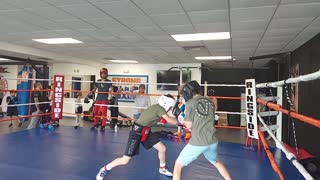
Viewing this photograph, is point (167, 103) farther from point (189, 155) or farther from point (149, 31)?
point (149, 31)

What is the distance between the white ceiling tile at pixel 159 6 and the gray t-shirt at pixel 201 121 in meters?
1.37

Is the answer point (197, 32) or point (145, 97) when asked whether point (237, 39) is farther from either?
point (145, 97)

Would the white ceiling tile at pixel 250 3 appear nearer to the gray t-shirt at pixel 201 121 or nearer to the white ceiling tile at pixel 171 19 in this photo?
the white ceiling tile at pixel 171 19

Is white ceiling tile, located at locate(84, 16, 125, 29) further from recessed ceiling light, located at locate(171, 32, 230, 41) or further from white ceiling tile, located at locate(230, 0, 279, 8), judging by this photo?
white ceiling tile, located at locate(230, 0, 279, 8)

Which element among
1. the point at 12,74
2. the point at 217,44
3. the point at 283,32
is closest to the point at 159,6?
the point at 283,32

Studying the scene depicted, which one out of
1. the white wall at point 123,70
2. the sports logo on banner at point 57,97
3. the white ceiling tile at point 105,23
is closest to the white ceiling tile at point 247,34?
the white ceiling tile at point 105,23

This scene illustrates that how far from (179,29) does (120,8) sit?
1.26 m

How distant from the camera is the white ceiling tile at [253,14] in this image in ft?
9.81

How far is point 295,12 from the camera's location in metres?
3.06

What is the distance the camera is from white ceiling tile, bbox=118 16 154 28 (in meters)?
3.52

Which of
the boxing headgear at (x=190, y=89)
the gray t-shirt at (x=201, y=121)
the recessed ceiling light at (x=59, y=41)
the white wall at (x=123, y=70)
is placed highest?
the recessed ceiling light at (x=59, y=41)

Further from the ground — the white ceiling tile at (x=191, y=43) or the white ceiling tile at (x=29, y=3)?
the white ceiling tile at (x=29, y=3)

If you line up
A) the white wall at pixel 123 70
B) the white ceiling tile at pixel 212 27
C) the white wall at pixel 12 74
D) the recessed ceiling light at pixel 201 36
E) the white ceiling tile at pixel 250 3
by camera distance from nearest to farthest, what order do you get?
the white ceiling tile at pixel 250 3 → the white ceiling tile at pixel 212 27 → the recessed ceiling light at pixel 201 36 → the white wall at pixel 123 70 → the white wall at pixel 12 74

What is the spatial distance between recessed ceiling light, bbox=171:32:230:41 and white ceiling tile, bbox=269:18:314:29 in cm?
82
